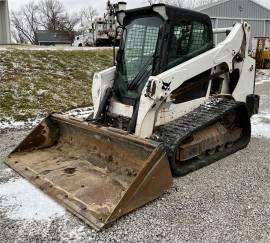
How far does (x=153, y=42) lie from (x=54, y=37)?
180ft

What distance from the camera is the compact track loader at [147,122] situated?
161 inches

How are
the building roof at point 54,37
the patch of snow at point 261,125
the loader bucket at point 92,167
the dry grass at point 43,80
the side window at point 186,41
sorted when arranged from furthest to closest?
the building roof at point 54,37 → the dry grass at point 43,80 → the patch of snow at point 261,125 → the side window at point 186,41 → the loader bucket at point 92,167

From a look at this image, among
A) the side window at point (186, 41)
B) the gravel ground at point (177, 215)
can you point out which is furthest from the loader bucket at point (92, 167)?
the side window at point (186, 41)

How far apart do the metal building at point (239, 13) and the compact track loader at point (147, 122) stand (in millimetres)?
23382

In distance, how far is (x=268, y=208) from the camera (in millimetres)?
3893

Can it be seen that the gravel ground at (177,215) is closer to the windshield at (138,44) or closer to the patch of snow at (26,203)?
the patch of snow at (26,203)

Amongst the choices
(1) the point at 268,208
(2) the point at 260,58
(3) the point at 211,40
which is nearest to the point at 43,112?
(3) the point at 211,40

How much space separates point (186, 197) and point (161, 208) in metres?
0.40

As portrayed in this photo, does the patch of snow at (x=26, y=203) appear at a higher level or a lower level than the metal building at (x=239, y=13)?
lower

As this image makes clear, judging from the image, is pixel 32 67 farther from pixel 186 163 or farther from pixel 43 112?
pixel 186 163

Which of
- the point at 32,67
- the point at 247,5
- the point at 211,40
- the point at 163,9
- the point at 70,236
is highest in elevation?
the point at 247,5

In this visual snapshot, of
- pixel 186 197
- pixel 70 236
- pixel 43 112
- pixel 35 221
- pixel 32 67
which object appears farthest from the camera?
pixel 32 67

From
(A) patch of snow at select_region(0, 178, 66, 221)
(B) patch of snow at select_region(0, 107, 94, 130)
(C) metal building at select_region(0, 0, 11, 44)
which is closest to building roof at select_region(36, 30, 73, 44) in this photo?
(C) metal building at select_region(0, 0, 11, 44)

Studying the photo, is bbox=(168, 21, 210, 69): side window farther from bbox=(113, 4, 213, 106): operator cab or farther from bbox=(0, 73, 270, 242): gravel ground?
bbox=(0, 73, 270, 242): gravel ground
